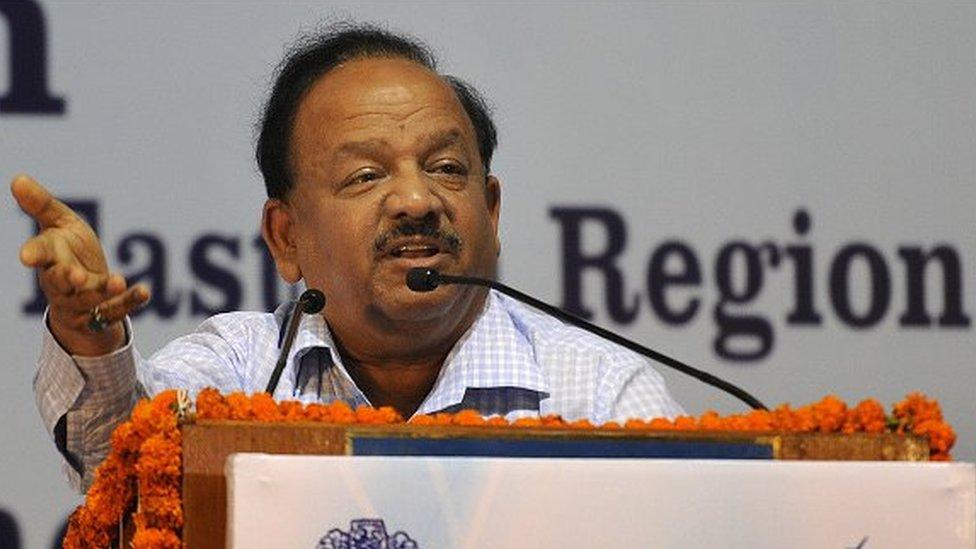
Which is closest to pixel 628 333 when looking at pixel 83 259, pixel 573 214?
pixel 573 214

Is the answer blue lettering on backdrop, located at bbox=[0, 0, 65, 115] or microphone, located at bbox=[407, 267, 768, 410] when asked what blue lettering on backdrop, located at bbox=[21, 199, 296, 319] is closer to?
blue lettering on backdrop, located at bbox=[0, 0, 65, 115]

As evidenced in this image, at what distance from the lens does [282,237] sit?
2809 mm

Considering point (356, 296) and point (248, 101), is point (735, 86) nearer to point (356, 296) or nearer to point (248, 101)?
point (248, 101)

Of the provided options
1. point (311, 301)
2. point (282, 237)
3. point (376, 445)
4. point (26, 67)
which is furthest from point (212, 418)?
point (26, 67)

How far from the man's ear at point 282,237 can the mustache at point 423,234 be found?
0.91 feet

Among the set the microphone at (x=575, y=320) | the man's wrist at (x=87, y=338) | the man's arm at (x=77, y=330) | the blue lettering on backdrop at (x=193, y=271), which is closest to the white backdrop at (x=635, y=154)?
the blue lettering on backdrop at (x=193, y=271)

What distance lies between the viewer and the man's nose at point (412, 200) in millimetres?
2525

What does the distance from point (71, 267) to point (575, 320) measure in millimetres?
631

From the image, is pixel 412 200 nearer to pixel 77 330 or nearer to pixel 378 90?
pixel 378 90

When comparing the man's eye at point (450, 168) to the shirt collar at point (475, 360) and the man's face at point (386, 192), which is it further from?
the shirt collar at point (475, 360)

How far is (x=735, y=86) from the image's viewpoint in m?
3.51

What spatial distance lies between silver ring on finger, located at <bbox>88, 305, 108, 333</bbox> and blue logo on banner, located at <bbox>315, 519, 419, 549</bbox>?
44 centimetres

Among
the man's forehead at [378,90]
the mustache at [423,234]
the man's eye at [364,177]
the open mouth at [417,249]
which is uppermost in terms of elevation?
the man's forehead at [378,90]

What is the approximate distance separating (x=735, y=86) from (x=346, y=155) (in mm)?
1140
